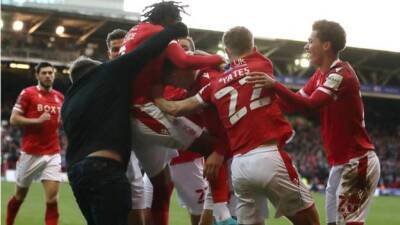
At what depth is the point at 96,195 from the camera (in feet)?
13.3

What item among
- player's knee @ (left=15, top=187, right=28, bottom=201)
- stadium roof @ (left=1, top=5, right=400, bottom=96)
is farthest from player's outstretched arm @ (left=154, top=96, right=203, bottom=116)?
stadium roof @ (left=1, top=5, right=400, bottom=96)

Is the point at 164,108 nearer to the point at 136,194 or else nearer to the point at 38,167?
the point at 136,194

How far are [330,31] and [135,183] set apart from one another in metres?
2.36

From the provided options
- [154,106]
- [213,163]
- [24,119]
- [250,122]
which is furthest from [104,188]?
[24,119]

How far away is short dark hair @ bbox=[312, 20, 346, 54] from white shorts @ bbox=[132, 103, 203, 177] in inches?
50.3

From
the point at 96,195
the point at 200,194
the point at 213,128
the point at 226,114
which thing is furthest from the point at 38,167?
the point at 96,195

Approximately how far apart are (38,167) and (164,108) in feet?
15.3

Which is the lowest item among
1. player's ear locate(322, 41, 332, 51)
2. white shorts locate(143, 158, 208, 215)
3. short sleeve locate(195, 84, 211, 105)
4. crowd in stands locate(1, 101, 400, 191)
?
crowd in stands locate(1, 101, 400, 191)

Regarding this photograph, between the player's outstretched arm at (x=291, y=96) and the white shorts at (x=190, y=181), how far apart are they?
1.78m

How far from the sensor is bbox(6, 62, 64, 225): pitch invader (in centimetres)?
913

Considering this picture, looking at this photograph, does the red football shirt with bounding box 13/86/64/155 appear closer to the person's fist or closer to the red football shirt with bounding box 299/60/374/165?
the red football shirt with bounding box 299/60/374/165

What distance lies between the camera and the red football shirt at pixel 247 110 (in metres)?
4.98

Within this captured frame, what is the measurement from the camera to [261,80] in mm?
4934

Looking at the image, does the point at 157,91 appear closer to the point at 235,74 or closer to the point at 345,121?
the point at 235,74
